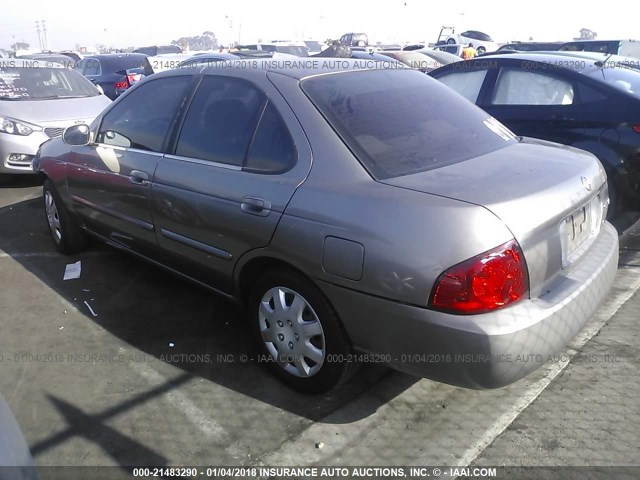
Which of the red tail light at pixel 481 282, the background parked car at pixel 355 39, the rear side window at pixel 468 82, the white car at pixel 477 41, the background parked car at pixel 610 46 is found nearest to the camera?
the red tail light at pixel 481 282

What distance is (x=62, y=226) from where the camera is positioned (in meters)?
4.59

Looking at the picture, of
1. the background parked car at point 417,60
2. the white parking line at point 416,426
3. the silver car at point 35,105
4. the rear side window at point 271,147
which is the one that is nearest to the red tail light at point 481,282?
the white parking line at point 416,426

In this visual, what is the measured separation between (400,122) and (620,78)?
291 centimetres

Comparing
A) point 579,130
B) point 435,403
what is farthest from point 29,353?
point 579,130

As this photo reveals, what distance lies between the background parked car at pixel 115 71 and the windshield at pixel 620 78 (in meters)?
10.3

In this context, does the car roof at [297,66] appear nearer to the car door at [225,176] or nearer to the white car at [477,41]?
the car door at [225,176]

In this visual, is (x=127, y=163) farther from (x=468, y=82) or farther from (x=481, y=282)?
(x=468, y=82)

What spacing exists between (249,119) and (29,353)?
1.93 meters

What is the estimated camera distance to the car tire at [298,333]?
2527 mm

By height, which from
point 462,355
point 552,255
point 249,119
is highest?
point 249,119

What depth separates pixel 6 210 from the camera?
20.2ft

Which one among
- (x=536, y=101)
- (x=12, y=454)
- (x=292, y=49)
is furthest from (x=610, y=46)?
(x=12, y=454)

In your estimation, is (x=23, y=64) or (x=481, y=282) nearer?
(x=481, y=282)

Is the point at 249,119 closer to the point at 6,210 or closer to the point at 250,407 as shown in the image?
the point at 250,407
